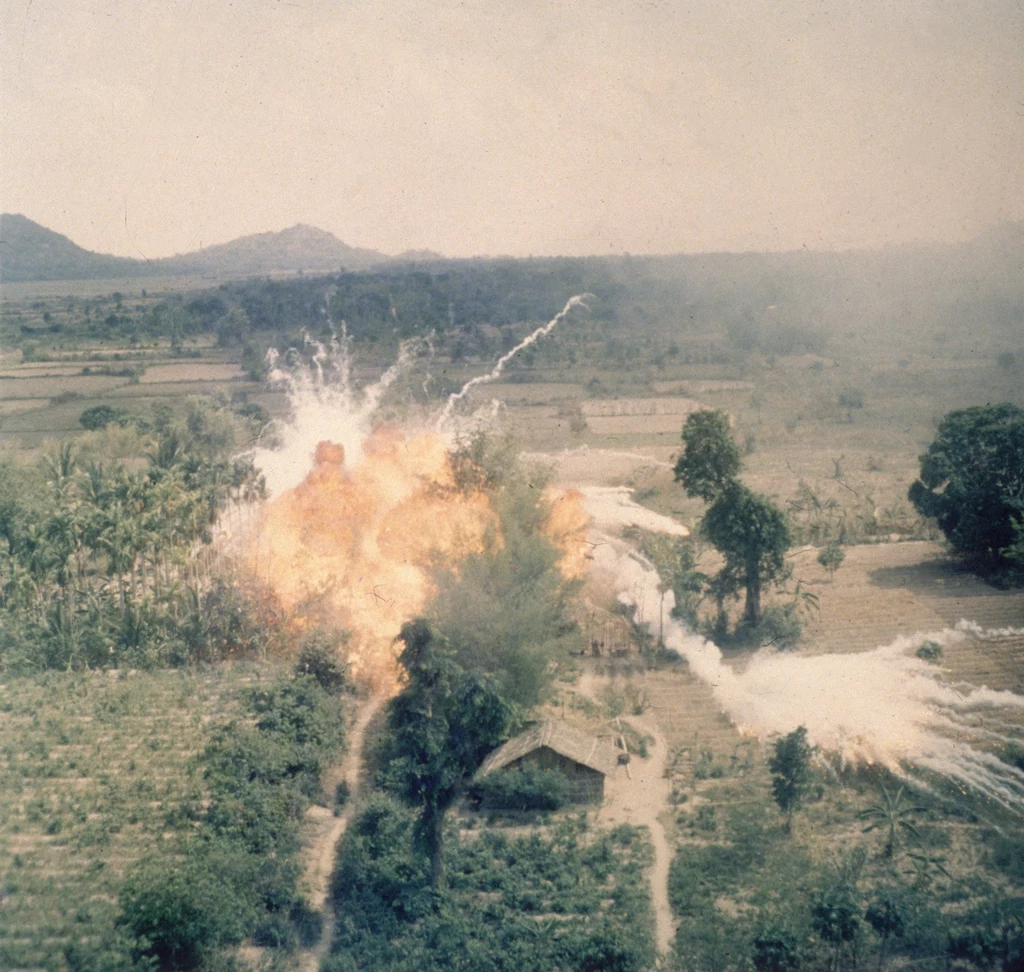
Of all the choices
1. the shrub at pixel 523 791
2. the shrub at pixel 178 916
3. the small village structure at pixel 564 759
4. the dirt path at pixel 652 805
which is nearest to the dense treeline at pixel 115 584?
the small village structure at pixel 564 759

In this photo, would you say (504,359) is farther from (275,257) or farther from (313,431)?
(275,257)

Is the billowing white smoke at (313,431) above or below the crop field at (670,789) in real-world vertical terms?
above

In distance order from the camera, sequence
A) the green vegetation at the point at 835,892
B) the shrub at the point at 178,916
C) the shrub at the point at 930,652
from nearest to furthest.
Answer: the shrub at the point at 178,916 < the green vegetation at the point at 835,892 < the shrub at the point at 930,652

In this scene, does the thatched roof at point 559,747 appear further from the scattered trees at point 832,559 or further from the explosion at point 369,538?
the scattered trees at point 832,559

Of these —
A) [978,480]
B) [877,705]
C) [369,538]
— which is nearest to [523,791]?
[877,705]

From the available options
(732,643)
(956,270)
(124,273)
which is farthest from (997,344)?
(124,273)

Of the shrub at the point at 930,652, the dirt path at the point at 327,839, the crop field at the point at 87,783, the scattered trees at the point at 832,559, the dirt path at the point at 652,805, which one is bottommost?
the dirt path at the point at 327,839
